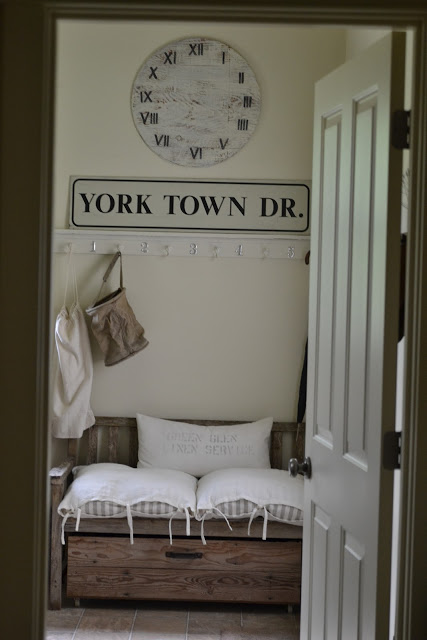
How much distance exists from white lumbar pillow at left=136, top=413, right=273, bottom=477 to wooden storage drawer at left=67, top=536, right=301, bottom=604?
541 mm

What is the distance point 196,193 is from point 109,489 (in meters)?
1.64

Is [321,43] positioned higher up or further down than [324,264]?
higher up

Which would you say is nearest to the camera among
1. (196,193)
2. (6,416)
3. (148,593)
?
(6,416)

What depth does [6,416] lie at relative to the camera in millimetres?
1929

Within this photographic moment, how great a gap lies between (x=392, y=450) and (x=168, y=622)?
222 cm

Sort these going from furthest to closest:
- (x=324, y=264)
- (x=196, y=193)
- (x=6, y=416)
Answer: (x=196, y=193), (x=324, y=264), (x=6, y=416)

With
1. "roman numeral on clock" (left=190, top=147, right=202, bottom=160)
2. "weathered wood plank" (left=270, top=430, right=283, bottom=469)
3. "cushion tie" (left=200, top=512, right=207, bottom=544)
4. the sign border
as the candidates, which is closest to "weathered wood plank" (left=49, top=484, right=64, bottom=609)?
"cushion tie" (left=200, top=512, right=207, bottom=544)

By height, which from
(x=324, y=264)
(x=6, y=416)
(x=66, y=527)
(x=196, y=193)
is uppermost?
(x=196, y=193)

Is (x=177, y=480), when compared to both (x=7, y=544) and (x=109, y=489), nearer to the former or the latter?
(x=109, y=489)

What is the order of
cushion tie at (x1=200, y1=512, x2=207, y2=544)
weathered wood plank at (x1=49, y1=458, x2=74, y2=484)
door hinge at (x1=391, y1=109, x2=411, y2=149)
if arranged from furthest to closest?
weathered wood plank at (x1=49, y1=458, x2=74, y2=484)
cushion tie at (x1=200, y1=512, x2=207, y2=544)
door hinge at (x1=391, y1=109, x2=411, y2=149)

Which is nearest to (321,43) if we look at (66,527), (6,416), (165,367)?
A: (165,367)

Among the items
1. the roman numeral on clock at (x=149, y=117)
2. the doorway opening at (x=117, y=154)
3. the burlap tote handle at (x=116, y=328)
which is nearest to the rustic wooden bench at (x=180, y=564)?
the doorway opening at (x=117, y=154)

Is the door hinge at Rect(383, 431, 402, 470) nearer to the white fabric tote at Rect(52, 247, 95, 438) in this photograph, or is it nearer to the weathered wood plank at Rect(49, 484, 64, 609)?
the weathered wood plank at Rect(49, 484, 64, 609)

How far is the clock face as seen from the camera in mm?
4539
